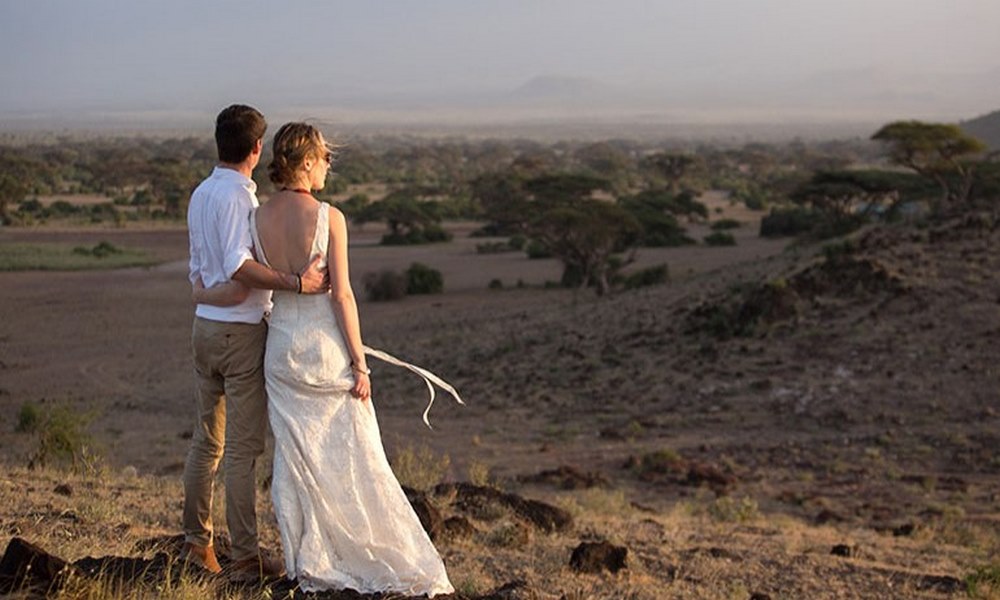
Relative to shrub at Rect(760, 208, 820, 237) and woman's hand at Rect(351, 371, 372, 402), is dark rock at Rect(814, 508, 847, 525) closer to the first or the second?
woman's hand at Rect(351, 371, 372, 402)

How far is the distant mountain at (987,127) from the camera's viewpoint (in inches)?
4646

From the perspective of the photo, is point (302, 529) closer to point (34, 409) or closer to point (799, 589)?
point (799, 589)

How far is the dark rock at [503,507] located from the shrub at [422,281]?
22.9m

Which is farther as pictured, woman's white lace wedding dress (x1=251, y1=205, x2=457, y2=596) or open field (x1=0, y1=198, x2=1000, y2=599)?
open field (x1=0, y1=198, x2=1000, y2=599)

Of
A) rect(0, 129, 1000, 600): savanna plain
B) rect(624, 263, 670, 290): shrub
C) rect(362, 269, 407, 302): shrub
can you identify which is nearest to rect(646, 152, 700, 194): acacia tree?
rect(624, 263, 670, 290): shrub

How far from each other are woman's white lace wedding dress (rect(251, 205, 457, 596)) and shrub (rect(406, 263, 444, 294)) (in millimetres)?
26742

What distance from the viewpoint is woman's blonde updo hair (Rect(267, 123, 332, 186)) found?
3.89 meters

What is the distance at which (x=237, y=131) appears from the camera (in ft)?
13.1

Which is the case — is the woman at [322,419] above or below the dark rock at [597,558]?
above

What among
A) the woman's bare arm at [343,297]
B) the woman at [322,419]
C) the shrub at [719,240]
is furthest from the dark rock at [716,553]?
the shrub at [719,240]

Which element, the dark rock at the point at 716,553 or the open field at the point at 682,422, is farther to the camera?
the dark rock at the point at 716,553

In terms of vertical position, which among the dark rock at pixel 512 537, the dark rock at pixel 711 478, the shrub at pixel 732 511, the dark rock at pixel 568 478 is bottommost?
the dark rock at pixel 711 478

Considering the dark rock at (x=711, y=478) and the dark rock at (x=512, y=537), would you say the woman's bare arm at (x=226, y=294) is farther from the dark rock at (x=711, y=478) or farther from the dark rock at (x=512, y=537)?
the dark rock at (x=711, y=478)

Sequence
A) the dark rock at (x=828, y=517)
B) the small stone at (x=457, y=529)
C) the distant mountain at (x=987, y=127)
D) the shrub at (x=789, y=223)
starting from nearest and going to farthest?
the small stone at (x=457, y=529) < the dark rock at (x=828, y=517) < the shrub at (x=789, y=223) < the distant mountain at (x=987, y=127)
